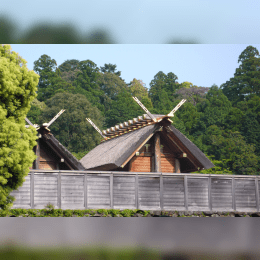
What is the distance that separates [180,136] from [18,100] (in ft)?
29.6

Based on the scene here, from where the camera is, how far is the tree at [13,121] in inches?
315

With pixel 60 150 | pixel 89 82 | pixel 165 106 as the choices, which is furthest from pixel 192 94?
pixel 60 150

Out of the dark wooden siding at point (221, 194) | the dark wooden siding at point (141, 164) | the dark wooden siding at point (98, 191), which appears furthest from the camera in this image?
the dark wooden siding at point (141, 164)

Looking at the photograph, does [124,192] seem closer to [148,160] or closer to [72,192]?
[72,192]

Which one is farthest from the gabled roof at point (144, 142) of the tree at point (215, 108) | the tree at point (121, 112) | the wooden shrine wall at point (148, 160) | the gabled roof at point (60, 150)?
the tree at point (121, 112)

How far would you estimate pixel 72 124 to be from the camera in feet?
148

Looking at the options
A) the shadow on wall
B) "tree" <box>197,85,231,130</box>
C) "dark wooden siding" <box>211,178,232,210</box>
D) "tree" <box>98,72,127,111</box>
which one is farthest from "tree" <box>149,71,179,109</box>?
the shadow on wall

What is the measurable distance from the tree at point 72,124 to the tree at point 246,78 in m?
20.0

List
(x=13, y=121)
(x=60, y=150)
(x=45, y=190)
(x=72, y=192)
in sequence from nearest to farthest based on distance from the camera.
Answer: (x=13, y=121)
(x=45, y=190)
(x=72, y=192)
(x=60, y=150)

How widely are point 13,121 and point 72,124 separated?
37069mm

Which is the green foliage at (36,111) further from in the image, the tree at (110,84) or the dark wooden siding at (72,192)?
→ the dark wooden siding at (72,192)

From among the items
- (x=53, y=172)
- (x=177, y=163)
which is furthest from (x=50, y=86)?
(x=53, y=172)

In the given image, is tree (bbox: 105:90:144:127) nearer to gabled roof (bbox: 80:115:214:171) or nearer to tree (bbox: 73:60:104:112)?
tree (bbox: 73:60:104:112)

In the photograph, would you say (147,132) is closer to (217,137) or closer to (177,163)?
(177,163)
